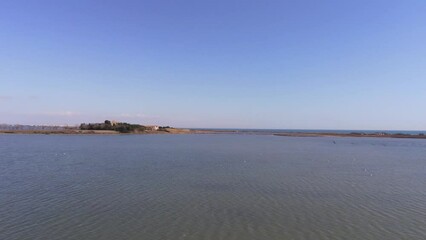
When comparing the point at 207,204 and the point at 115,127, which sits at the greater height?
the point at 115,127

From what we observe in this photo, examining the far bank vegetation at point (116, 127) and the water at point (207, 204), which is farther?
the far bank vegetation at point (116, 127)

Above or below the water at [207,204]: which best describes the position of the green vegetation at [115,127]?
above

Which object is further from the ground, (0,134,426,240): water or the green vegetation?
the green vegetation

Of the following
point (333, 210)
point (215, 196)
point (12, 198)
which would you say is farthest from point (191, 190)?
point (12, 198)

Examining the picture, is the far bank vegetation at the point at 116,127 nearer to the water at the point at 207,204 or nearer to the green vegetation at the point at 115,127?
the green vegetation at the point at 115,127

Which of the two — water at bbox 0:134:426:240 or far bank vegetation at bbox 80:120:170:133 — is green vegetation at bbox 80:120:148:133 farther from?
water at bbox 0:134:426:240

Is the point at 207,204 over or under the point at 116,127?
under

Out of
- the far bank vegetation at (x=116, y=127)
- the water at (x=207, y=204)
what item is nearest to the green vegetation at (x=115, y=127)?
the far bank vegetation at (x=116, y=127)

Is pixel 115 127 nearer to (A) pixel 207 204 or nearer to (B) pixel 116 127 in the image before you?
(B) pixel 116 127

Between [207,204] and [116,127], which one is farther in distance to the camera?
[116,127]

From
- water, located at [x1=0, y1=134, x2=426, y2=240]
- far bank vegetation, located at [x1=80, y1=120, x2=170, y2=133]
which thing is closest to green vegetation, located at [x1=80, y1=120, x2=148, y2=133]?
far bank vegetation, located at [x1=80, y1=120, x2=170, y2=133]

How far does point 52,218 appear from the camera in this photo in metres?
13.5

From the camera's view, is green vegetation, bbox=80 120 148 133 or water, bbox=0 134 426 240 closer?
water, bbox=0 134 426 240

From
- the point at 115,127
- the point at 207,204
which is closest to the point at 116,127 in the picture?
the point at 115,127
